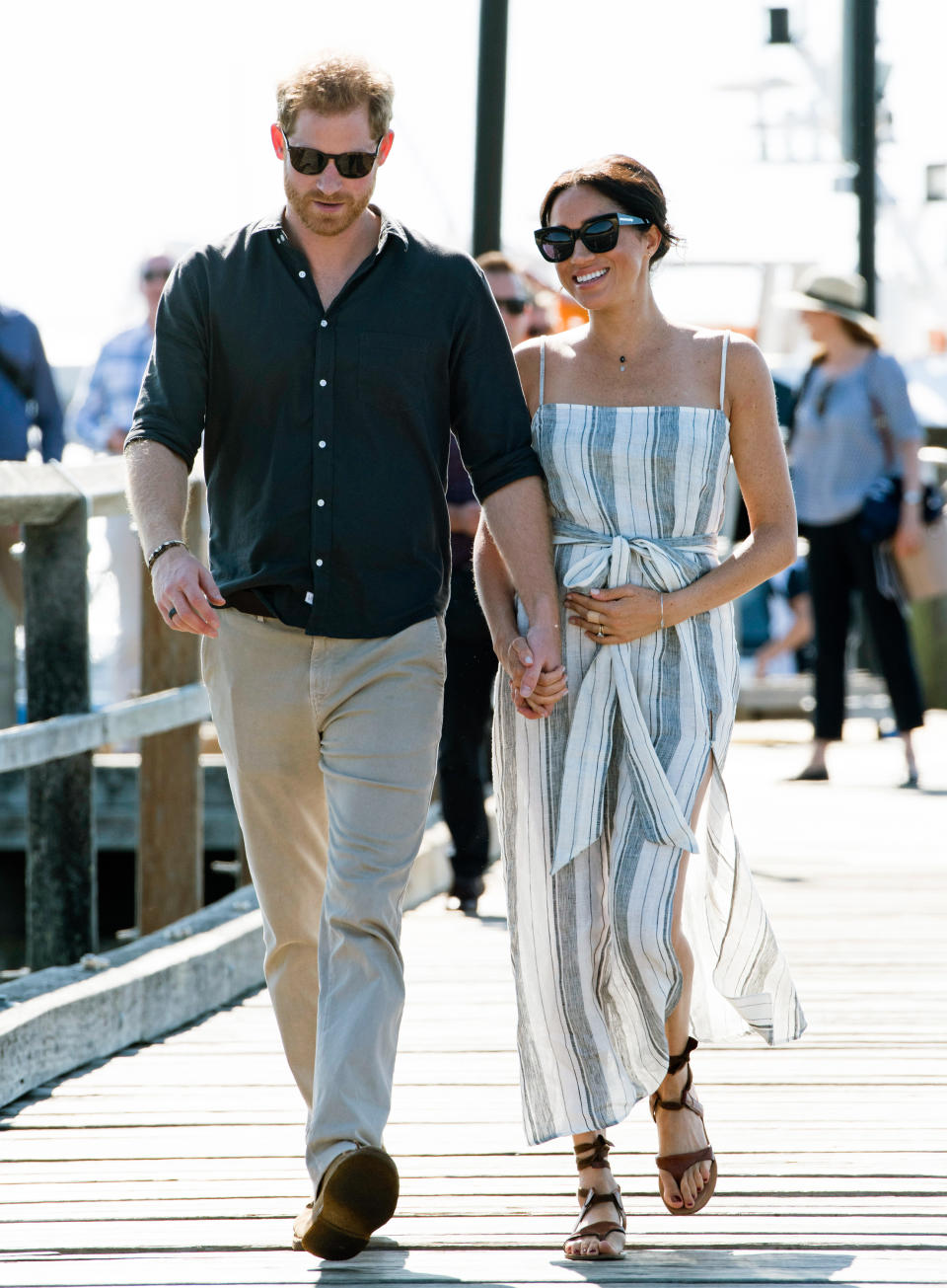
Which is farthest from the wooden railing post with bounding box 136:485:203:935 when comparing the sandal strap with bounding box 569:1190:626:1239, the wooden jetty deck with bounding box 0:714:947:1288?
the sandal strap with bounding box 569:1190:626:1239

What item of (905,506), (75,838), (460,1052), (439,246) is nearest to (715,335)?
(439,246)

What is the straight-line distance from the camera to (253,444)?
11.5 ft

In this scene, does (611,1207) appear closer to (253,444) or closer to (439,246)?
(253,444)

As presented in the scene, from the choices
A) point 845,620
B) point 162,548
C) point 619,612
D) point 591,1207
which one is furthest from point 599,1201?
point 845,620

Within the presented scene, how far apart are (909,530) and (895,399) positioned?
55cm

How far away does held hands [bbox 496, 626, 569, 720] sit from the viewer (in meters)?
3.52

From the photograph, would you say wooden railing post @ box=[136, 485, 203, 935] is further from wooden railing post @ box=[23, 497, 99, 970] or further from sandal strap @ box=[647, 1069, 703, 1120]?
sandal strap @ box=[647, 1069, 703, 1120]

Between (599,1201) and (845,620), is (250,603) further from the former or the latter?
(845,620)

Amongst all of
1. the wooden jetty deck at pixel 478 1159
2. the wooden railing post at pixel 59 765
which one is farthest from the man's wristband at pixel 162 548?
the wooden railing post at pixel 59 765

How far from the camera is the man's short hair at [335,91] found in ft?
11.2

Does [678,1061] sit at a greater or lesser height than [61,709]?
lesser

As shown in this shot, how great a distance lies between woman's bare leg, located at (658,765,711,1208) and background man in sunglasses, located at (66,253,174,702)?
575 centimetres

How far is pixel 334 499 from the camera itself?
3482 mm

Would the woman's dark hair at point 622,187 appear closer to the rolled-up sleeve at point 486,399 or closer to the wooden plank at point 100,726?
the rolled-up sleeve at point 486,399
